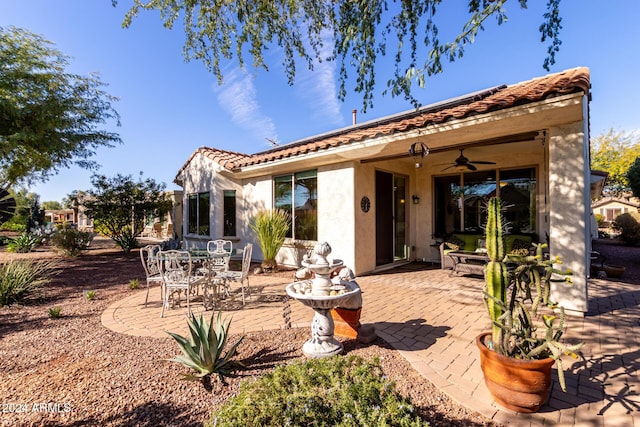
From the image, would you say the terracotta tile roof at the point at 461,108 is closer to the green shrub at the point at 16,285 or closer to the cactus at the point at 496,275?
the cactus at the point at 496,275

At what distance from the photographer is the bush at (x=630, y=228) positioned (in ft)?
41.3

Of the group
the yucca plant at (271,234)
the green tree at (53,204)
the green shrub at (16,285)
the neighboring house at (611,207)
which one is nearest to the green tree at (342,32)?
the yucca plant at (271,234)

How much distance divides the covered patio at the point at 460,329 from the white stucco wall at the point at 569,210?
454 mm

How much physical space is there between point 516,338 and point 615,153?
3362cm

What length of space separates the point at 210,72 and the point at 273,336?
512 centimetres

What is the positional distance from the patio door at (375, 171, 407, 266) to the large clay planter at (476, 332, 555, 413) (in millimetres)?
5723

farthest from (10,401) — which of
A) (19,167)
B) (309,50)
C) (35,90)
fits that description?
(19,167)

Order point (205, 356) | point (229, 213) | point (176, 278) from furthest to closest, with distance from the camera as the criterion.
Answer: point (229, 213) → point (176, 278) → point (205, 356)

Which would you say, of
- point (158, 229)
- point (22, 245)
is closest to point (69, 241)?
point (22, 245)

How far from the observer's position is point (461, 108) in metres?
5.12

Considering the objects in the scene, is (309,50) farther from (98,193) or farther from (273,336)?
(98,193)

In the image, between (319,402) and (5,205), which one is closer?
(319,402)

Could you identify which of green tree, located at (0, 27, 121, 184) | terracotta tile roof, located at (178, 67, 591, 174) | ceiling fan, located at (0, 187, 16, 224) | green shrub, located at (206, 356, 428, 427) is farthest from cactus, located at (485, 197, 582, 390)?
ceiling fan, located at (0, 187, 16, 224)

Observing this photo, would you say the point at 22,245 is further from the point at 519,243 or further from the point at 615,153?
the point at 615,153
